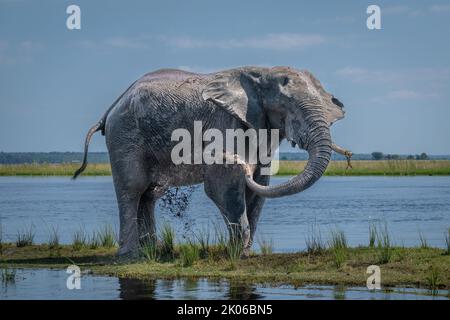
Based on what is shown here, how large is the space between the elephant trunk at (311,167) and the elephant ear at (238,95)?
1237 mm

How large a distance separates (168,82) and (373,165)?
5196 cm

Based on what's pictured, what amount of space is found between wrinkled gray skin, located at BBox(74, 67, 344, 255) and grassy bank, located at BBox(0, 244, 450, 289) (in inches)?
30.3

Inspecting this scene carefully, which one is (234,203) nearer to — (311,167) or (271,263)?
(271,263)

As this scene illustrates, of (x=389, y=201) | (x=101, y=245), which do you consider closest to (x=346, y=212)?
(x=389, y=201)

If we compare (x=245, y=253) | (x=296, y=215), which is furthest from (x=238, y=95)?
(x=296, y=215)

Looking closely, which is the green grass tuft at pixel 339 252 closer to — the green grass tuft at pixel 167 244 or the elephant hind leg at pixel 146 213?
the green grass tuft at pixel 167 244

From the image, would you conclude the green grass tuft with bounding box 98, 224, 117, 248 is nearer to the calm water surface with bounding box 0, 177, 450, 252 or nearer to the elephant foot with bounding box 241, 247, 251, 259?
the calm water surface with bounding box 0, 177, 450, 252

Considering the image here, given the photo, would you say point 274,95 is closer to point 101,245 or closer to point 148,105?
point 148,105

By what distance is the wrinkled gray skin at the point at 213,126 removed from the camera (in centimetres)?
1617

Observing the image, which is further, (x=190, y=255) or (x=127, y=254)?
(x=127, y=254)

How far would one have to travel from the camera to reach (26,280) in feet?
51.6

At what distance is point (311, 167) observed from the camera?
1564 centimetres

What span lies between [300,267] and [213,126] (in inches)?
121

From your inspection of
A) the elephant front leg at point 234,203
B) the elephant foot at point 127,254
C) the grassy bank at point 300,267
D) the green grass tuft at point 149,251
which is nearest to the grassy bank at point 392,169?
the green grass tuft at point 149,251
